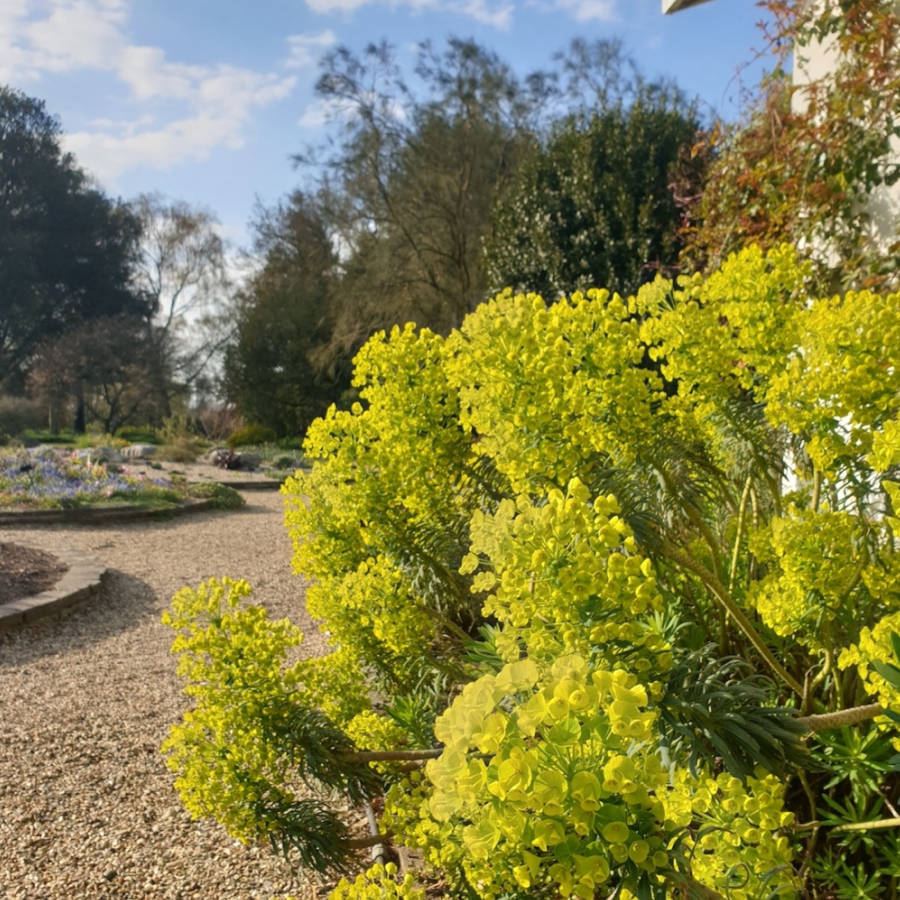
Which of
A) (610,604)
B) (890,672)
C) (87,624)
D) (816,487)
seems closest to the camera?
(890,672)

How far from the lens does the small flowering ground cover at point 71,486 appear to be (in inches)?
399

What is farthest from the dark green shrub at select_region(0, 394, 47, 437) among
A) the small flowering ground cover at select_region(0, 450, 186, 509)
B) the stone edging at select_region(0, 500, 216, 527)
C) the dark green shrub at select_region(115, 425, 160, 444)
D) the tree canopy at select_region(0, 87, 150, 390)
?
the stone edging at select_region(0, 500, 216, 527)

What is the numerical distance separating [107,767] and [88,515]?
7.15 metres

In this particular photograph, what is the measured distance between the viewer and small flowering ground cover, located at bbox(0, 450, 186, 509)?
10.1 metres

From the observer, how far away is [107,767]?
353 cm

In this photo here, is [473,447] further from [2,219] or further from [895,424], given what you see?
[2,219]

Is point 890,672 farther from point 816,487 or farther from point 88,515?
point 88,515

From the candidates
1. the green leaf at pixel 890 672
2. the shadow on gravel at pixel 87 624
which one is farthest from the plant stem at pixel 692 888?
the shadow on gravel at pixel 87 624

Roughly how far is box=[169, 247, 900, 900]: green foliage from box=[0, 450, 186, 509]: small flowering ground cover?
8.49 m

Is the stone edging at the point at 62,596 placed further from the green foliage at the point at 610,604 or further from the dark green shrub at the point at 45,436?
the dark green shrub at the point at 45,436

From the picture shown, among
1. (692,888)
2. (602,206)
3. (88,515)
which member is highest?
(602,206)

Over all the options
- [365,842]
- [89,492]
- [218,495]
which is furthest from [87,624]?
[218,495]

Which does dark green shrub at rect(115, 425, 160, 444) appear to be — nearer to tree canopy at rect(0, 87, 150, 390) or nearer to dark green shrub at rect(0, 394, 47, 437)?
dark green shrub at rect(0, 394, 47, 437)

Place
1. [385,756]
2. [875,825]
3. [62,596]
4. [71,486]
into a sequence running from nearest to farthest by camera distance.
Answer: [875,825], [385,756], [62,596], [71,486]
